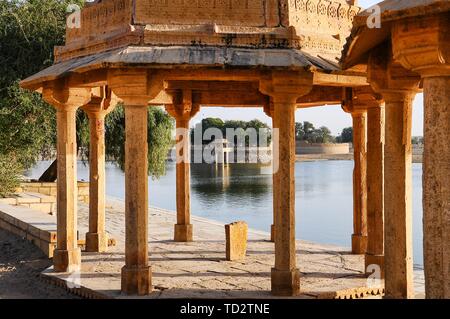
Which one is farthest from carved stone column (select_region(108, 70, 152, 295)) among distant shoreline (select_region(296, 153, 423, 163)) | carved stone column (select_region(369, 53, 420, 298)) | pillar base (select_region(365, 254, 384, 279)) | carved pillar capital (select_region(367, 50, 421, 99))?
distant shoreline (select_region(296, 153, 423, 163))

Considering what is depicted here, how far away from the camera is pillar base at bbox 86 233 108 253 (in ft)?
31.1

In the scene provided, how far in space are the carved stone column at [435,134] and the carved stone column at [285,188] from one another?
2.24 meters

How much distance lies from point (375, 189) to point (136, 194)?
3345 mm

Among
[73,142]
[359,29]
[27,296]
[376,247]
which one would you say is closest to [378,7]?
[359,29]

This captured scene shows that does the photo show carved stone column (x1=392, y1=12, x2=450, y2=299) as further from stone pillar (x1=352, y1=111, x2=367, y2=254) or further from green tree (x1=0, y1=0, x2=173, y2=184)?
green tree (x1=0, y1=0, x2=173, y2=184)

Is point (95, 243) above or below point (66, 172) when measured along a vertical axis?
below

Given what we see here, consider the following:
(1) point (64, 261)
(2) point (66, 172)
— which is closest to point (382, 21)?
(2) point (66, 172)

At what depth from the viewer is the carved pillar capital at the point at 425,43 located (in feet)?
13.1

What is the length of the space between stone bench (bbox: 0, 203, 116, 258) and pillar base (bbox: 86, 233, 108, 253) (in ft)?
1.29

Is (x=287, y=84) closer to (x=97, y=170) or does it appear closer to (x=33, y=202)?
(x=97, y=170)

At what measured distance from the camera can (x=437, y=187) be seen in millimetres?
4121

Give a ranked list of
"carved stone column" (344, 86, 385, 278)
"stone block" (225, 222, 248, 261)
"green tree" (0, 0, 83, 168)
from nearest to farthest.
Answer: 1. "carved stone column" (344, 86, 385, 278)
2. "stone block" (225, 222, 248, 261)
3. "green tree" (0, 0, 83, 168)

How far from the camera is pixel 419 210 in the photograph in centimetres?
2466

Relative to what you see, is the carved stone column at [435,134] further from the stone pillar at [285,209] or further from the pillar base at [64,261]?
the pillar base at [64,261]
